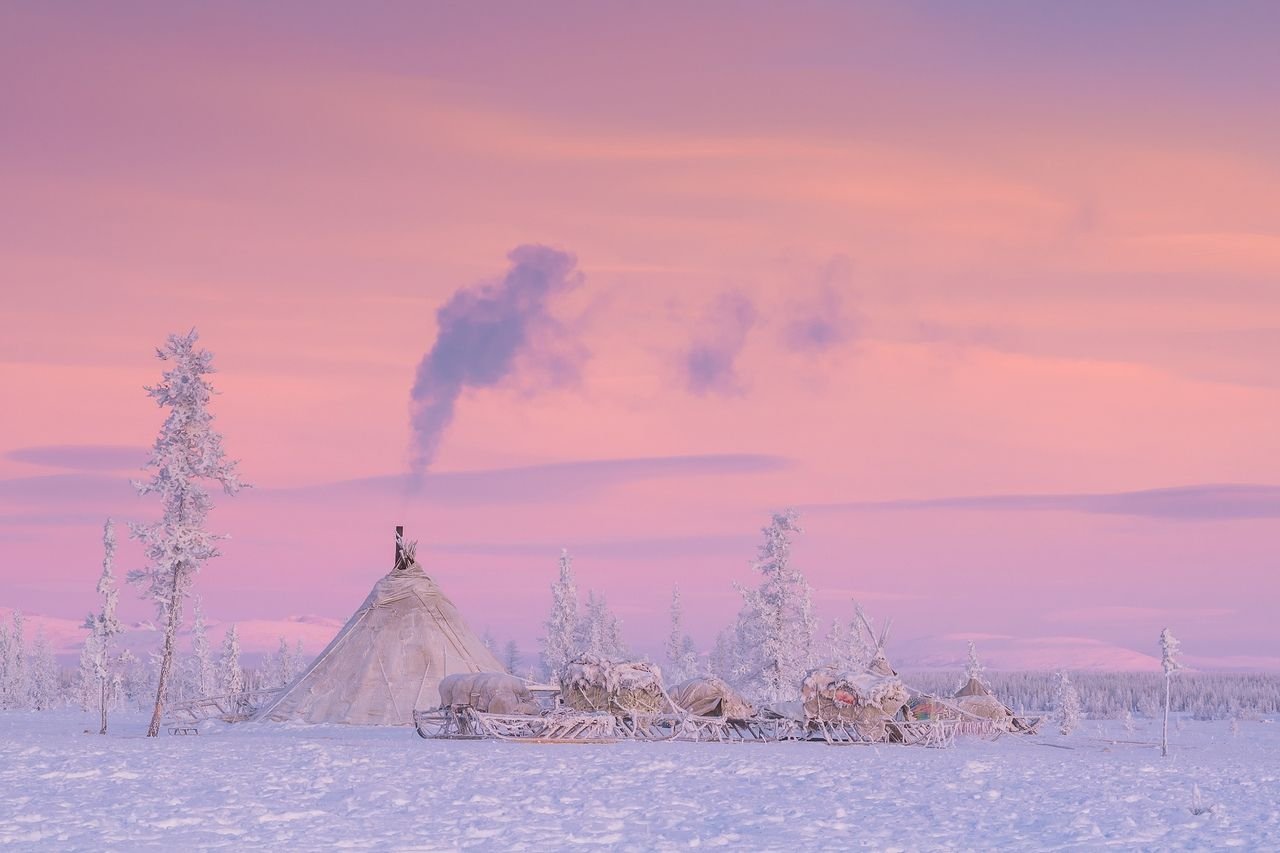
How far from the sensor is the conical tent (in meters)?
54.3

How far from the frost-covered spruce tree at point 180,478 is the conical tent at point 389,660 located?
6.90 meters

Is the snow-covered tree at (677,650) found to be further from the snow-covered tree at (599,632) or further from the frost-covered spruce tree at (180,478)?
the frost-covered spruce tree at (180,478)

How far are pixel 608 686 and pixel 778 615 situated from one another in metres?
27.5

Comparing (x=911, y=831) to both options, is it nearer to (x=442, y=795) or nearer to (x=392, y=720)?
(x=442, y=795)

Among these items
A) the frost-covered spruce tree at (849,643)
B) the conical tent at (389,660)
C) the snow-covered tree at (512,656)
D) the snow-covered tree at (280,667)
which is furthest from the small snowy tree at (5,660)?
the conical tent at (389,660)

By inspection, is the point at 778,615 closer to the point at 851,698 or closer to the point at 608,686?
A: the point at 851,698

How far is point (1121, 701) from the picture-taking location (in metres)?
195

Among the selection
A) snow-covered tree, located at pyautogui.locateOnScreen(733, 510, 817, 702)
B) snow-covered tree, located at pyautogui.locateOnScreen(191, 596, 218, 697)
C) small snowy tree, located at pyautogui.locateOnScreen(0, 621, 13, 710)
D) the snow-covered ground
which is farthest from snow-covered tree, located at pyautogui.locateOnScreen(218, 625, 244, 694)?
the snow-covered ground

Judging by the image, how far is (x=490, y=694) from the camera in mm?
47031

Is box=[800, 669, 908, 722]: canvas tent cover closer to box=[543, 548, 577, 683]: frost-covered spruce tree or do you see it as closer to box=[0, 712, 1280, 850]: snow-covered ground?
box=[0, 712, 1280, 850]: snow-covered ground

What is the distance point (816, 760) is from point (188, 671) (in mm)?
132995

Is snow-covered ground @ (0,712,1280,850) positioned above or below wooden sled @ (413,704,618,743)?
above

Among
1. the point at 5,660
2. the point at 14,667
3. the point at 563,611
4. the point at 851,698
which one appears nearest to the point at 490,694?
the point at 851,698

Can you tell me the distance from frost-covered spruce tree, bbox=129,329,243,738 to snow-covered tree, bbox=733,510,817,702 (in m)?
33.2
